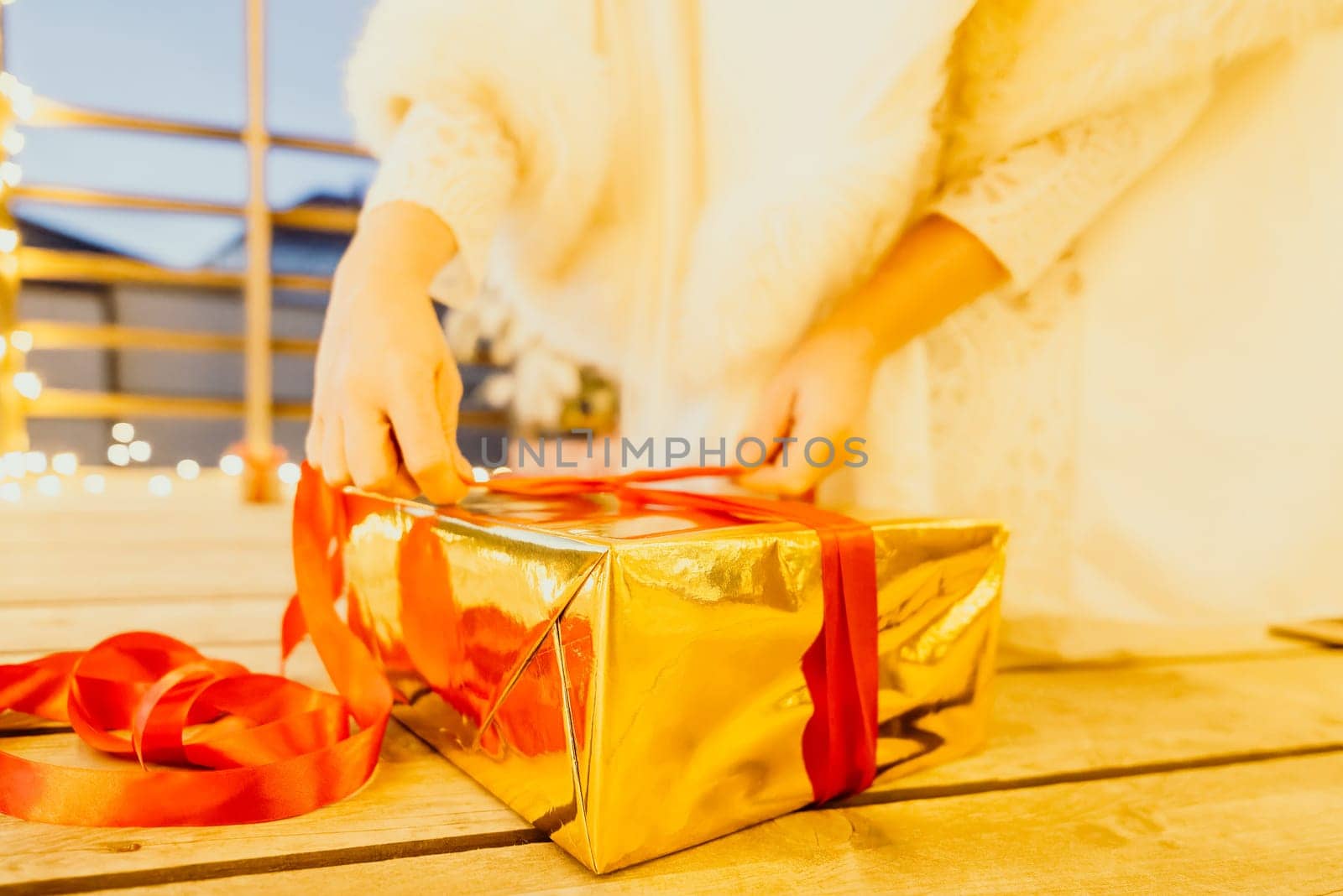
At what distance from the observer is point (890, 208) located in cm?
64

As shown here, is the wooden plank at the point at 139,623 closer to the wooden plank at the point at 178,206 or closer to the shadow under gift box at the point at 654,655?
the shadow under gift box at the point at 654,655

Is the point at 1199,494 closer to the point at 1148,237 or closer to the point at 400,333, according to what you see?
the point at 1148,237

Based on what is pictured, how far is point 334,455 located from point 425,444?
0.23ft

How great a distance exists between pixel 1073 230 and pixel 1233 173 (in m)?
0.11

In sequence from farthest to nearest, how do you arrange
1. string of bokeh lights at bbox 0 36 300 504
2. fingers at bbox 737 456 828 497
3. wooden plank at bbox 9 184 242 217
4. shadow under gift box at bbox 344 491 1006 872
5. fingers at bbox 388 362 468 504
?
wooden plank at bbox 9 184 242 217, string of bokeh lights at bbox 0 36 300 504, fingers at bbox 737 456 828 497, fingers at bbox 388 362 468 504, shadow under gift box at bbox 344 491 1006 872

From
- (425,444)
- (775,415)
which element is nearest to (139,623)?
(425,444)

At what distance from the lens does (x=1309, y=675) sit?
0.65 meters

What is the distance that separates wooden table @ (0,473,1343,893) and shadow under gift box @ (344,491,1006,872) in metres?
0.02

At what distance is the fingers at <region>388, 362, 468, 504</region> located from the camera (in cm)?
42

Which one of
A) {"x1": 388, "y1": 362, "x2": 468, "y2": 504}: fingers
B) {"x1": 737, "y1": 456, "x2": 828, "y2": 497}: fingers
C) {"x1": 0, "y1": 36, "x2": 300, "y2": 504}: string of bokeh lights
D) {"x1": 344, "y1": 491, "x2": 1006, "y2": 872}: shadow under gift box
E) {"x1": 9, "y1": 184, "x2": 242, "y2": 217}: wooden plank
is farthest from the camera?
{"x1": 9, "y1": 184, "x2": 242, "y2": 217}: wooden plank

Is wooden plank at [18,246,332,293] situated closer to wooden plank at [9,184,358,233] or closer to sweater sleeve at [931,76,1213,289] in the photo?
wooden plank at [9,184,358,233]

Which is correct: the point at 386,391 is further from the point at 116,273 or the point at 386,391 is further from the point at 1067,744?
the point at 116,273

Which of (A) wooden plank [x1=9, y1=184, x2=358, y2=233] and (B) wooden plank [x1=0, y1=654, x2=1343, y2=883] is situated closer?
(B) wooden plank [x1=0, y1=654, x2=1343, y2=883]

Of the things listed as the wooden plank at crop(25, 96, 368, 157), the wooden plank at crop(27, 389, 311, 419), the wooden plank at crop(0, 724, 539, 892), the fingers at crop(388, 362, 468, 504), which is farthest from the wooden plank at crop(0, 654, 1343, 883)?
the wooden plank at crop(27, 389, 311, 419)
